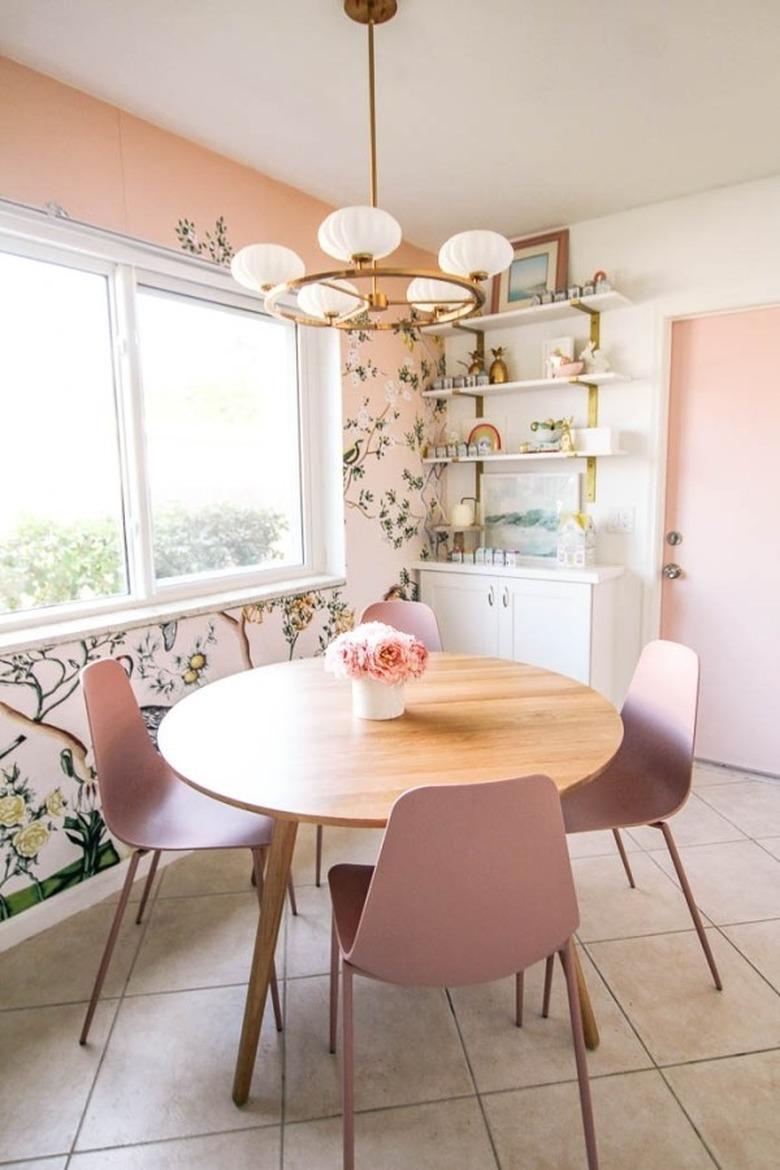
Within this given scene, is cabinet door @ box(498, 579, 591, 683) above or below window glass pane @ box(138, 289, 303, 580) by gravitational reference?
below

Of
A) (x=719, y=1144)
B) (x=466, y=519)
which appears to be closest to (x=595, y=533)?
(x=466, y=519)

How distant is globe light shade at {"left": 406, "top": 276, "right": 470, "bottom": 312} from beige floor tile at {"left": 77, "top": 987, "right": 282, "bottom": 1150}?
74.4 inches

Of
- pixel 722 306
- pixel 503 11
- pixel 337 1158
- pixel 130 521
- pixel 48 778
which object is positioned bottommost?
pixel 337 1158

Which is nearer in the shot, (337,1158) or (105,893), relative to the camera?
(337,1158)

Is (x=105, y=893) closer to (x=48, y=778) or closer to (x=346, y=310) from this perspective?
(x=48, y=778)

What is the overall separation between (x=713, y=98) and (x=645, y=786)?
7.06 ft

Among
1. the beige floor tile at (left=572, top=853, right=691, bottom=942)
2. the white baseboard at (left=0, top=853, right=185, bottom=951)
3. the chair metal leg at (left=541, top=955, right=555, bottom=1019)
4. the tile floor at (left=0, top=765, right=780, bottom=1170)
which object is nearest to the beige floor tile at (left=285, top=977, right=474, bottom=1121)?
the tile floor at (left=0, top=765, right=780, bottom=1170)

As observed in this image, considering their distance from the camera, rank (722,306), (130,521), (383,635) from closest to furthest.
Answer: (383,635) → (130,521) → (722,306)

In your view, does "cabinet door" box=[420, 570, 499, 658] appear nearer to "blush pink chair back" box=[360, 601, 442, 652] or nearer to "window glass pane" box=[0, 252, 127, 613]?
"blush pink chair back" box=[360, 601, 442, 652]

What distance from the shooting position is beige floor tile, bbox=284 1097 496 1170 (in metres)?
1.35

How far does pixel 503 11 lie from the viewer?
1756 mm

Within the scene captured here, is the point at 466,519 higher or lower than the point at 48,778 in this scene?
higher

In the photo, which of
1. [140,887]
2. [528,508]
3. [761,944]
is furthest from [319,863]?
[528,508]

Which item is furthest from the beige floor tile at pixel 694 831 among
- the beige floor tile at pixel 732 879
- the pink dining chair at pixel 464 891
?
the pink dining chair at pixel 464 891
